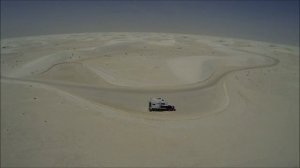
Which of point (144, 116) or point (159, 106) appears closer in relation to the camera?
point (144, 116)

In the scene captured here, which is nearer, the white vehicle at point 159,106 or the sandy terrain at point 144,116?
the sandy terrain at point 144,116

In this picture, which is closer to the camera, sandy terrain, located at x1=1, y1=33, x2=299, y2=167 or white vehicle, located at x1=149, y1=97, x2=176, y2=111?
sandy terrain, located at x1=1, y1=33, x2=299, y2=167

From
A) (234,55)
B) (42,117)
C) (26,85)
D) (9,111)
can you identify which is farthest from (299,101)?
(234,55)

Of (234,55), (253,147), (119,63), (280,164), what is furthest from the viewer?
(234,55)

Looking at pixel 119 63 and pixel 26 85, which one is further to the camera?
pixel 119 63

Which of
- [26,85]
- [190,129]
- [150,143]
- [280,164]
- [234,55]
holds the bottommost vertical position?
[280,164]

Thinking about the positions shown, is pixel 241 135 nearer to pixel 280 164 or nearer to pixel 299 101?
pixel 280 164

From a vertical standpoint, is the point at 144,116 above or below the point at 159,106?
below

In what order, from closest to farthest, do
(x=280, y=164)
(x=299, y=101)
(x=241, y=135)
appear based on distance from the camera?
(x=280, y=164)
(x=241, y=135)
(x=299, y=101)
